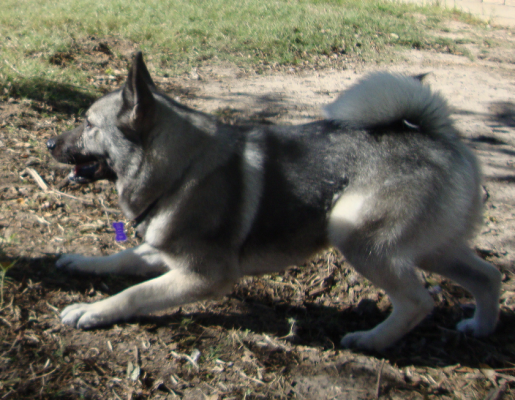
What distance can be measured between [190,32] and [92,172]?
18.5 ft

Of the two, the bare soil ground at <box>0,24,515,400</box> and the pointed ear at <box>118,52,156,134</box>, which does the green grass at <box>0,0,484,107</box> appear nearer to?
the bare soil ground at <box>0,24,515,400</box>

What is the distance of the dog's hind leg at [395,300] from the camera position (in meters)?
2.79

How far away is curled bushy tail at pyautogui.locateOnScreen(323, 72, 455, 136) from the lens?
2.83 meters

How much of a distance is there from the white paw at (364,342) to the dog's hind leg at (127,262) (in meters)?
1.45

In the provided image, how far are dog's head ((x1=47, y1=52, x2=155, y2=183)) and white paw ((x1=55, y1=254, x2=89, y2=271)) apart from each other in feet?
2.07

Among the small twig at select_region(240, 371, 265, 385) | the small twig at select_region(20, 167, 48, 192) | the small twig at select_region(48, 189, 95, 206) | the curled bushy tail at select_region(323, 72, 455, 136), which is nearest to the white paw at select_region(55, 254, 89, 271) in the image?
the small twig at select_region(48, 189, 95, 206)

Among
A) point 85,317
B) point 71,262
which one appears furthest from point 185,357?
point 71,262

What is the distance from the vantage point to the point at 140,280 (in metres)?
3.33

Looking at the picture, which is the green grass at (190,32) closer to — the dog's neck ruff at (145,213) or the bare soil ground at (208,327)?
the bare soil ground at (208,327)

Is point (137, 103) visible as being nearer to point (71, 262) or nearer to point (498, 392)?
point (71, 262)

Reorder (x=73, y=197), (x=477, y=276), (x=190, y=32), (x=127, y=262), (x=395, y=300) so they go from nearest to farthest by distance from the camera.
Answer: (x=395, y=300)
(x=477, y=276)
(x=127, y=262)
(x=73, y=197)
(x=190, y=32)

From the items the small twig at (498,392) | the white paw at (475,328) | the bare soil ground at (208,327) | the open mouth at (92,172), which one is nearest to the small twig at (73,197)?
the bare soil ground at (208,327)

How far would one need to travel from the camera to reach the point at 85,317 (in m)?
2.67

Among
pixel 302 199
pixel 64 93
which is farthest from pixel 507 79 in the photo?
pixel 64 93
